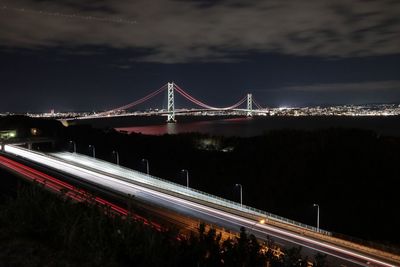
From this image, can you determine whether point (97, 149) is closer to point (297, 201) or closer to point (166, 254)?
point (297, 201)

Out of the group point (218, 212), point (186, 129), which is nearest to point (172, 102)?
point (186, 129)

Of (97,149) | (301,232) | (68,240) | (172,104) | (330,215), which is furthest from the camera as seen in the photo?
(172,104)

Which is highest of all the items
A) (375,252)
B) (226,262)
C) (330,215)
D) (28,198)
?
(28,198)

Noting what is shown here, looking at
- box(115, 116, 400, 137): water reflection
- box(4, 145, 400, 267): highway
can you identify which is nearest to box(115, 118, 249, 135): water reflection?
box(115, 116, 400, 137): water reflection

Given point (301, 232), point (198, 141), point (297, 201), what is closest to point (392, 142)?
point (297, 201)

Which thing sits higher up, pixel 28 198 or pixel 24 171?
pixel 28 198

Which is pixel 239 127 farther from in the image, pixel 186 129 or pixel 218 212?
pixel 218 212

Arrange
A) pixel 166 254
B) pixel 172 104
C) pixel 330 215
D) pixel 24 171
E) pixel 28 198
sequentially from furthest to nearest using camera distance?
pixel 172 104 < pixel 24 171 < pixel 330 215 < pixel 28 198 < pixel 166 254

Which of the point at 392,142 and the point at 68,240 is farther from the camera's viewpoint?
the point at 392,142
